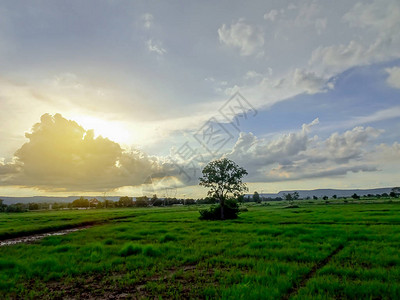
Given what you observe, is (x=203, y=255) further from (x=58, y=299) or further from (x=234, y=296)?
(x=58, y=299)

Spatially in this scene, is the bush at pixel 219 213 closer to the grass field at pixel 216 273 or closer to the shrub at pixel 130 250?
the grass field at pixel 216 273

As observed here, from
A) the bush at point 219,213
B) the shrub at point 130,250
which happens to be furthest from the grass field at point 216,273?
the bush at point 219,213

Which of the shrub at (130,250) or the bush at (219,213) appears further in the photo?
the bush at (219,213)

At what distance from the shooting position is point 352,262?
40.6 ft

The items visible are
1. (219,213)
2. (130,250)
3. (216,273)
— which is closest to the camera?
(216,273)

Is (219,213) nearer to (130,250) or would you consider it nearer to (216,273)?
(130,250)

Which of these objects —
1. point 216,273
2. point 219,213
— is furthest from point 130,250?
point 219,213

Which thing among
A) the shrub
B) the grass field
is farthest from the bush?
the shrub

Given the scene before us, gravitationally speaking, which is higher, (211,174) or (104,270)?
(211,174)

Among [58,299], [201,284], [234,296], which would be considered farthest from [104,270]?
[234,296]

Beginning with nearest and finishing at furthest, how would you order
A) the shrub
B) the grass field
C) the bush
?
the grass field → the shrub → the bush

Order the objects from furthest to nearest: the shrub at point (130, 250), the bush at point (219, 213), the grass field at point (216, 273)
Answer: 1. the bush at point (219, 213)
2. the shrub at point (130, 250)
3. the grass field at point (216, 273)

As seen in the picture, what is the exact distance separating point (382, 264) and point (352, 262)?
1212mm

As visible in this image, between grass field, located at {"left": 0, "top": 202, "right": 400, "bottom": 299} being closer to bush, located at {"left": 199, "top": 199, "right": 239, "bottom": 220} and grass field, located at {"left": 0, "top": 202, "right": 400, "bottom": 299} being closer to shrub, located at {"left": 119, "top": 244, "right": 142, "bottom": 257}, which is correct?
shrub, located at {"left": 119, "top": 244, "right": 142, "bottom": 257}
